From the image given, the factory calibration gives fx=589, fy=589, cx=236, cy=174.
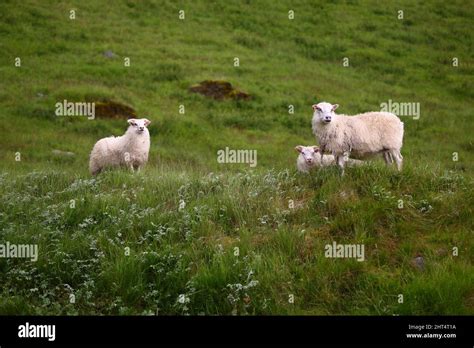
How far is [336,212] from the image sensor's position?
10727 millimetres

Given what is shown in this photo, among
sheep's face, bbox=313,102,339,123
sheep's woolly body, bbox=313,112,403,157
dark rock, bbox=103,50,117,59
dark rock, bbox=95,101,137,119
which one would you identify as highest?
dark rock, bbox=103,50,117,59

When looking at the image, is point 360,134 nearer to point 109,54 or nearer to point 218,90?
point 218,90

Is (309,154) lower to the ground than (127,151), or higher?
lower

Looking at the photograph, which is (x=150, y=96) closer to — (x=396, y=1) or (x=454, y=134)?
(x=454, y=134)

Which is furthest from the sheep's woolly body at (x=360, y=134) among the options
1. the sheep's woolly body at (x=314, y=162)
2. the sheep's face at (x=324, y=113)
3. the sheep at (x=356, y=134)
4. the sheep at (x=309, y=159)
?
the sheep's woolly body at (x=314, y=162)

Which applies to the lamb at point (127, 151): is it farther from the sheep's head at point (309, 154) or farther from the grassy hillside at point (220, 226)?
the sheep's head at point (309, 154)

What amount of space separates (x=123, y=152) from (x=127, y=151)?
133 millimetres

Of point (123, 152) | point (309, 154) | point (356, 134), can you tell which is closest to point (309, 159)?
point (309, 154)

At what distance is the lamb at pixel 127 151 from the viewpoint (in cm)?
1580

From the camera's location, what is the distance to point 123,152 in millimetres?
15906

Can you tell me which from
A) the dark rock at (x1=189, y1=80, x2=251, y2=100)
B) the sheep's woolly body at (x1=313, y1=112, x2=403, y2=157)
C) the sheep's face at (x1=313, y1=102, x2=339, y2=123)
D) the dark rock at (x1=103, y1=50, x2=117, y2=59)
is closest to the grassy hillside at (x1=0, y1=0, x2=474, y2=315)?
the sheep's woolly body at (x1=313, y1=112, x2=403, y2=157)

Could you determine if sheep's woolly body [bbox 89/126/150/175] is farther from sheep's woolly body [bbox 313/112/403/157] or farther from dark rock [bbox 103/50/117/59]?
dark rock [bbox 103/50/117/59]

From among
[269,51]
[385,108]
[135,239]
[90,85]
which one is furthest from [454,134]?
[135,239]

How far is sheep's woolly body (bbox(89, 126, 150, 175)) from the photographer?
1580 cm
